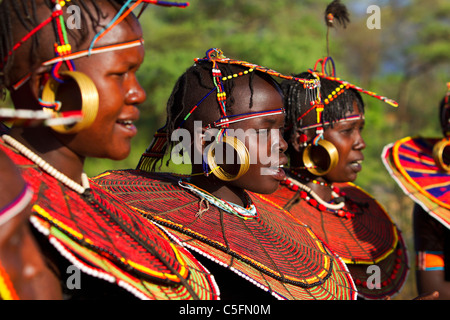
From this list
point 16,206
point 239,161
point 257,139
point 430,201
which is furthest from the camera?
point 430,201

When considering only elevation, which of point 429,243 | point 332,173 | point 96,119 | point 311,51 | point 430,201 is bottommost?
point 429,243

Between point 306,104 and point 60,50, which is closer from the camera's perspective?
point 60,50

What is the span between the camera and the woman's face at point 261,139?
2.40 meters

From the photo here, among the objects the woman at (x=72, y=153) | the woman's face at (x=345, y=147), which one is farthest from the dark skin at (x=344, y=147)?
the woman at (x=72, y=153)

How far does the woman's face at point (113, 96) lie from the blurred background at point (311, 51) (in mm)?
3891

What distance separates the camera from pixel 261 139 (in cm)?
240

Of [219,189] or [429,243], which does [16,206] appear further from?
[429,243]

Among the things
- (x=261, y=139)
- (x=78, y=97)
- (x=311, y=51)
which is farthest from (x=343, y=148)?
(x=311, y=51)

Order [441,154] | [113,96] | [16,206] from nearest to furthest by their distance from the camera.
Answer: [16,206] → [113,96] → [441,154]

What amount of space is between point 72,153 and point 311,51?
924 centimetres

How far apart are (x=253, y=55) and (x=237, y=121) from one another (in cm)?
706

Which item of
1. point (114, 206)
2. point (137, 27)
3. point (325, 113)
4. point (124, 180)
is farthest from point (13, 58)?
point (325, 113)

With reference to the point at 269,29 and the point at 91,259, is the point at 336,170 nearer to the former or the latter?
the point at 91,259

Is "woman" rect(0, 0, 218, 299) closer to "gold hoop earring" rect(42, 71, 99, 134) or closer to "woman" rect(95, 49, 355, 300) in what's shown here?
"gold hoop earring" rect(42, 71, 99, 134)
